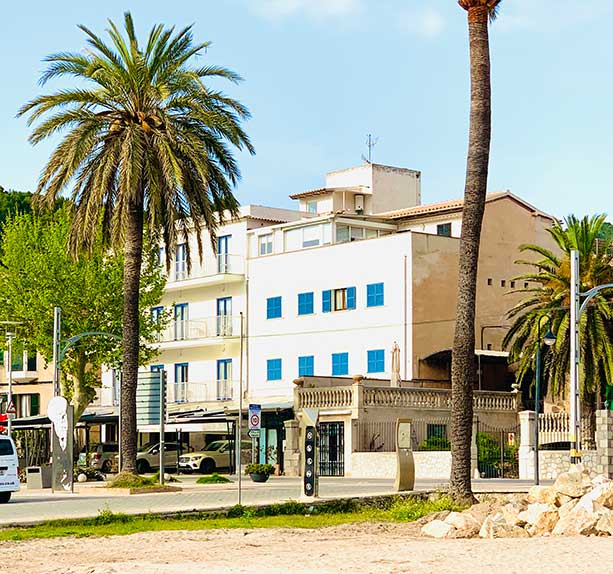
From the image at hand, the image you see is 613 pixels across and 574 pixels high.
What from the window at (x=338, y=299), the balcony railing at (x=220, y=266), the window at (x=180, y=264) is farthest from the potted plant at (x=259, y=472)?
the window at (x=180, y=264)

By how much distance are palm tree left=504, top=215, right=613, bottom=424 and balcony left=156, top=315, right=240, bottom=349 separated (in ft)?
63.7

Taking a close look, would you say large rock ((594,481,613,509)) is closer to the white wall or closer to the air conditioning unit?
the white wall

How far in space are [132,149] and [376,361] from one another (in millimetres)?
26777

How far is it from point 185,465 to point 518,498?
3305 cm

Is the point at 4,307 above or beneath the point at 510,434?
above

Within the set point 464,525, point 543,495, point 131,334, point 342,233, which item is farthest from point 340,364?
point 464,525

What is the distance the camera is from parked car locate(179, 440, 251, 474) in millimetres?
62000

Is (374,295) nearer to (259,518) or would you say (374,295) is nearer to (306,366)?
(306,366)

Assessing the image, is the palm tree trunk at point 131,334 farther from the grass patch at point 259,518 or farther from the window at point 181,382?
the window at point 181,382

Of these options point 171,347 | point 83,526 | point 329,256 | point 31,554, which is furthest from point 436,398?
point 31,554

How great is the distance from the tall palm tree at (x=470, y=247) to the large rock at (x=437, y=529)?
455 centimetres

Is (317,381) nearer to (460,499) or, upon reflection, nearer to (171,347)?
(171,347)

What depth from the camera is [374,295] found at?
6312 centimetres

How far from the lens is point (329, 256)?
2579 inches
